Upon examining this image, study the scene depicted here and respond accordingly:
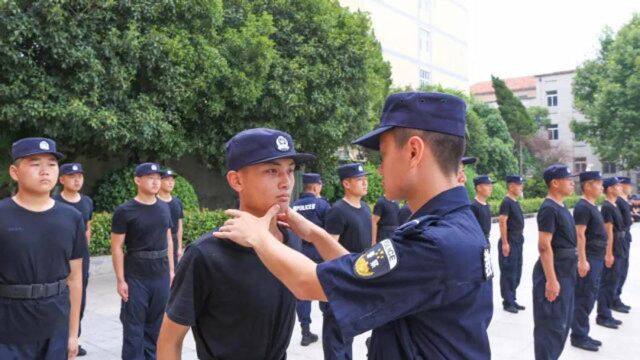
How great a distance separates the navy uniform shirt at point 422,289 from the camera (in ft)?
5.27

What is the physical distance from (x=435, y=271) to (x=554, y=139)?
2271 inches

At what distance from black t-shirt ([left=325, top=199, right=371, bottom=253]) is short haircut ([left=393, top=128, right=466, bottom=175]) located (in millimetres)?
4080

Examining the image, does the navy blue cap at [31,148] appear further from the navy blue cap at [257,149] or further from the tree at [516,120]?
the tree at [516,120]

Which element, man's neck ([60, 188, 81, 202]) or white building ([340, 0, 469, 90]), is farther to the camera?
white building ([340, 0, 469, 90])

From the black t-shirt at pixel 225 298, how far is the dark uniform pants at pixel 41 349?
1.77 meters

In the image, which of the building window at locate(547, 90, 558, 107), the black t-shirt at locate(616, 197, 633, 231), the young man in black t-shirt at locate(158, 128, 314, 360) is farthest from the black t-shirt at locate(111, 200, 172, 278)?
the building window at locate(547, 90, 558, 107)

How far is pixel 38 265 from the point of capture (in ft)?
11.4

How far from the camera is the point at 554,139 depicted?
177ft

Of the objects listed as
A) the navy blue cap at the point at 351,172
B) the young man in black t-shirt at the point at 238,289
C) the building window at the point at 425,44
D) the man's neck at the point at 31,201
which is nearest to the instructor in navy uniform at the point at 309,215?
the navy blue cap at the point at 351,172

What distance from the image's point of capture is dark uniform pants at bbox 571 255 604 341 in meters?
6.11

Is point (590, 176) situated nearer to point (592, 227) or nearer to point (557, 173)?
point (592, 227)

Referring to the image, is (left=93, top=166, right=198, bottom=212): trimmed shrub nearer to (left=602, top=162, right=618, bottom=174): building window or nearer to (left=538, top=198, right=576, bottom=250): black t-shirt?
(left=538, top=198, right=576, bottom=250): black t-shirt

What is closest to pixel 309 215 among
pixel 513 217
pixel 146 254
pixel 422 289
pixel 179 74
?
pixel 146 254

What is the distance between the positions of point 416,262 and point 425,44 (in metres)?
35.6
